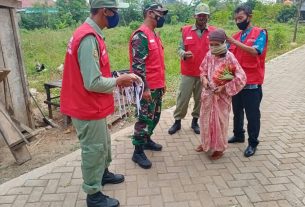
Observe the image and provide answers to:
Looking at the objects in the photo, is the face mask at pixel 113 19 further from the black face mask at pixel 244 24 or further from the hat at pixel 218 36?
the black face mask at pixel 244 24

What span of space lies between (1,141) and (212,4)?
38.3 metres

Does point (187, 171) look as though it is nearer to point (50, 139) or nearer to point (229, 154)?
point (229, 154)

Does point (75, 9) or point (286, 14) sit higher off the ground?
point (75, 9)

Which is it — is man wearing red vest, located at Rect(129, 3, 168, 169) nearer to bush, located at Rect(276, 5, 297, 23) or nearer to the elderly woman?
the elderly woman

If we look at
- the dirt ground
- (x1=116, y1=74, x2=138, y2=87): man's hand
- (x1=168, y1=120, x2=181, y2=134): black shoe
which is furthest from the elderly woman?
the dirt ground

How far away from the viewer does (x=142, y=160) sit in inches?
154

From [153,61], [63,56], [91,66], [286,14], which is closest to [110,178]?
[153,61]

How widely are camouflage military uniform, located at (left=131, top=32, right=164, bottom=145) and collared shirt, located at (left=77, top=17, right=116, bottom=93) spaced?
3.21ft

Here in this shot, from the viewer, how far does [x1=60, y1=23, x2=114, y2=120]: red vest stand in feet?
8.54

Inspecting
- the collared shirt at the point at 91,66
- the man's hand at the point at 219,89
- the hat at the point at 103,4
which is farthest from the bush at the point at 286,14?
the collared shirt at the point at 91,66

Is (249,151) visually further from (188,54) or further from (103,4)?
(103,4)

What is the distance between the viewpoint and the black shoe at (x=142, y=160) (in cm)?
387

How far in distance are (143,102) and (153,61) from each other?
0.48m

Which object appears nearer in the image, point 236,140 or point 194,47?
point 194,47
